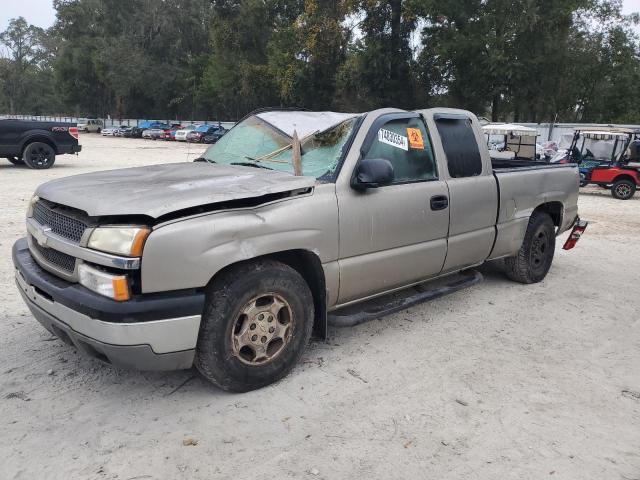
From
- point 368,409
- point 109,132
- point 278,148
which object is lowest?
point 368,409

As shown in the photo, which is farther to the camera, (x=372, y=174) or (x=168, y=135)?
(x=168, y=135)

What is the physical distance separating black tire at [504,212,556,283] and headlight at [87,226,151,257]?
414 cm

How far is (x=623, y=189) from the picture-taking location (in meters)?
14.7

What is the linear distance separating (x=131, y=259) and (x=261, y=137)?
1.96 meters

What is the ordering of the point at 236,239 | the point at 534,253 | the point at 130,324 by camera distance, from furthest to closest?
1. the point at 534,253
2. the point at 236,239
3. the point at 130,324

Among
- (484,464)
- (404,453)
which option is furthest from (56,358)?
(484,464)

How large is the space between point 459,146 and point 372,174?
1.44 metres

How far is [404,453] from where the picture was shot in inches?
110

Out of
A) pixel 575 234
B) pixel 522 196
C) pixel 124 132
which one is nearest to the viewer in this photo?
pixel 522 196

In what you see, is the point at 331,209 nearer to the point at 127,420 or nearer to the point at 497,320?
the point at 127,420

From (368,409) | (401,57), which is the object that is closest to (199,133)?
(401,57)

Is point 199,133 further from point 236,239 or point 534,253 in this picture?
point 236,239

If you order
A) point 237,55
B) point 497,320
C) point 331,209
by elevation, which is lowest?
point 497,320

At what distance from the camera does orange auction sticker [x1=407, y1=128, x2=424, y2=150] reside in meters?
4.29
